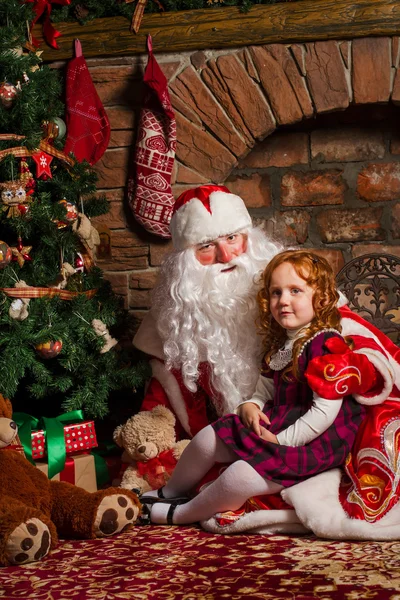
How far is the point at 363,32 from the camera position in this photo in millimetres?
3076

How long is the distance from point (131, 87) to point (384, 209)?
1.24 meters

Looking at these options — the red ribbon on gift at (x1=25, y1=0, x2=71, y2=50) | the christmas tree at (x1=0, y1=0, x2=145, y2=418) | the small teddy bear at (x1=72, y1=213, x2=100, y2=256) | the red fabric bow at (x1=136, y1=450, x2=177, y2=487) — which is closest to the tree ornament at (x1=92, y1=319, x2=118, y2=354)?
the christmas tree at (x1=0, y1=0, x2=145, y2=418)

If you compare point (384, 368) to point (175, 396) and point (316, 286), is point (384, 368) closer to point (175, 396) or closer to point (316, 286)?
point (316, 286)

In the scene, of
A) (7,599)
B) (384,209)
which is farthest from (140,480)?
(384,209)

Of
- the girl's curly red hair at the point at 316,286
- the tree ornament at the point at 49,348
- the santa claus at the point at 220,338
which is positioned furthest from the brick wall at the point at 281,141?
the girl's curly red hair at the point at 316,286

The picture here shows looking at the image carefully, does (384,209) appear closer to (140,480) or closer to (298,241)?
(298,241)

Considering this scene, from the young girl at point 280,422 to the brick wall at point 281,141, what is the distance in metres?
1.04

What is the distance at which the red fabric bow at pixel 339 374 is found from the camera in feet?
7.04

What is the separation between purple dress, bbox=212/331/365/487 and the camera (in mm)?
2141

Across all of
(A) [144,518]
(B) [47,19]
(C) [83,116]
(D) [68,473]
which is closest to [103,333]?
(D) [68,473]

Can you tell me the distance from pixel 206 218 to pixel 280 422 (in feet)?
2.52

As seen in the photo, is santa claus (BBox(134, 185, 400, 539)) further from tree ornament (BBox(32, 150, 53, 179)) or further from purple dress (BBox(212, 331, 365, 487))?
tree ornament (BBox(32, 150, 53, 179))

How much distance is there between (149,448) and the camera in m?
2.58

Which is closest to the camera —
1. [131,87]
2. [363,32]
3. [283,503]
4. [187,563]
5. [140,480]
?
[187,563]
